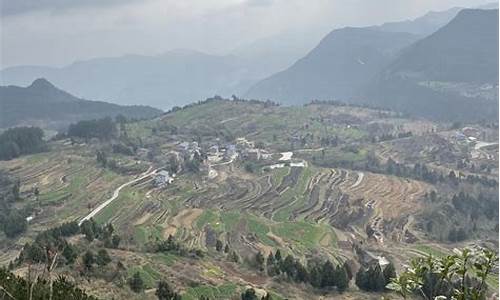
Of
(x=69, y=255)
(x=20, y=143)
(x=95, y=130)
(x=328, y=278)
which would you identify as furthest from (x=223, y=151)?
(x=69, y=255)

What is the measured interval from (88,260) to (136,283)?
2474 mm

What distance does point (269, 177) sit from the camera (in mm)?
68250

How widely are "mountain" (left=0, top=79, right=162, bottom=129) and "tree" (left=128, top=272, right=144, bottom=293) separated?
13008cm

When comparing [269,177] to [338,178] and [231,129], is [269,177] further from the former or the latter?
[231,129]

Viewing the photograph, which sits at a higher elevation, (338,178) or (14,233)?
(14,233)

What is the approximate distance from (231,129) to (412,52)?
317ft

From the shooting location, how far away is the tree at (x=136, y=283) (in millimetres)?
23469

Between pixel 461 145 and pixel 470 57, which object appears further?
pixel 470 57

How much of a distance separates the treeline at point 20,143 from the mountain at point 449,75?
296 ft

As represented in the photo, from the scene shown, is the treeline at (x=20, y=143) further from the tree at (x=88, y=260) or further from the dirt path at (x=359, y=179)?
the tree at (x=88, y=260)

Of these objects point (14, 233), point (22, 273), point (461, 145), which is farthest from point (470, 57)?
point (22, 273)

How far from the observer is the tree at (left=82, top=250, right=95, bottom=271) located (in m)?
24.3

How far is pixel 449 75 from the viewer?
15812cm

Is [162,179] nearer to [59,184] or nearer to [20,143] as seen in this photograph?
[59,184]
